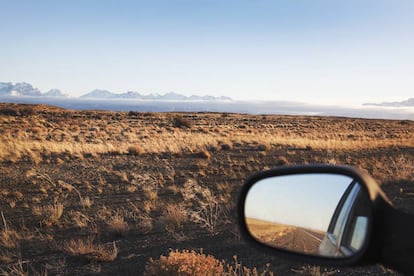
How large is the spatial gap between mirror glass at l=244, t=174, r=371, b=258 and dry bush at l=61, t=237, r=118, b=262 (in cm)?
414

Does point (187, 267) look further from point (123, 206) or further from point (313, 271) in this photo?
point (123, 206)

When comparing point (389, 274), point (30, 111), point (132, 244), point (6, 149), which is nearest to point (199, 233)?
point (132, 244)

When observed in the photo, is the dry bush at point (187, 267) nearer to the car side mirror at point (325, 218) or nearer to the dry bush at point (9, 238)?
the car side mirror at point (325, 218)

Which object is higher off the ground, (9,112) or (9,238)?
(9,112)

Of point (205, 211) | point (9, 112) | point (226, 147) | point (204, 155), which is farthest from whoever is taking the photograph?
point (9, 112)

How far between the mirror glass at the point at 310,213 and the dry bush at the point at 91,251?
414 centimetres

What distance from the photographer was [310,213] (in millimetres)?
2438

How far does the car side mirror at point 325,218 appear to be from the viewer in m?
1.48

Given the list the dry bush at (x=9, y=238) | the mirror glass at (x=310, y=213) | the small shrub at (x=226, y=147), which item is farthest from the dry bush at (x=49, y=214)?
the small shrub at (x=226, y=147)

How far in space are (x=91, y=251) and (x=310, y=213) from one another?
4928mm

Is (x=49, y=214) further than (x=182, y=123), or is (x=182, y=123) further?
(x=182, y=123)

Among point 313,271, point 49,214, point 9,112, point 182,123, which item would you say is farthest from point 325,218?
point 9,112

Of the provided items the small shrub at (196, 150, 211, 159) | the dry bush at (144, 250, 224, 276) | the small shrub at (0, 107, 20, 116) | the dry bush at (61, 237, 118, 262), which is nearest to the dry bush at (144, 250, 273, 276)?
the dry bush at (144, 250, 224, 276)

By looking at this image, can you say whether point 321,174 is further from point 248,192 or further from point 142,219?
point 142,219
